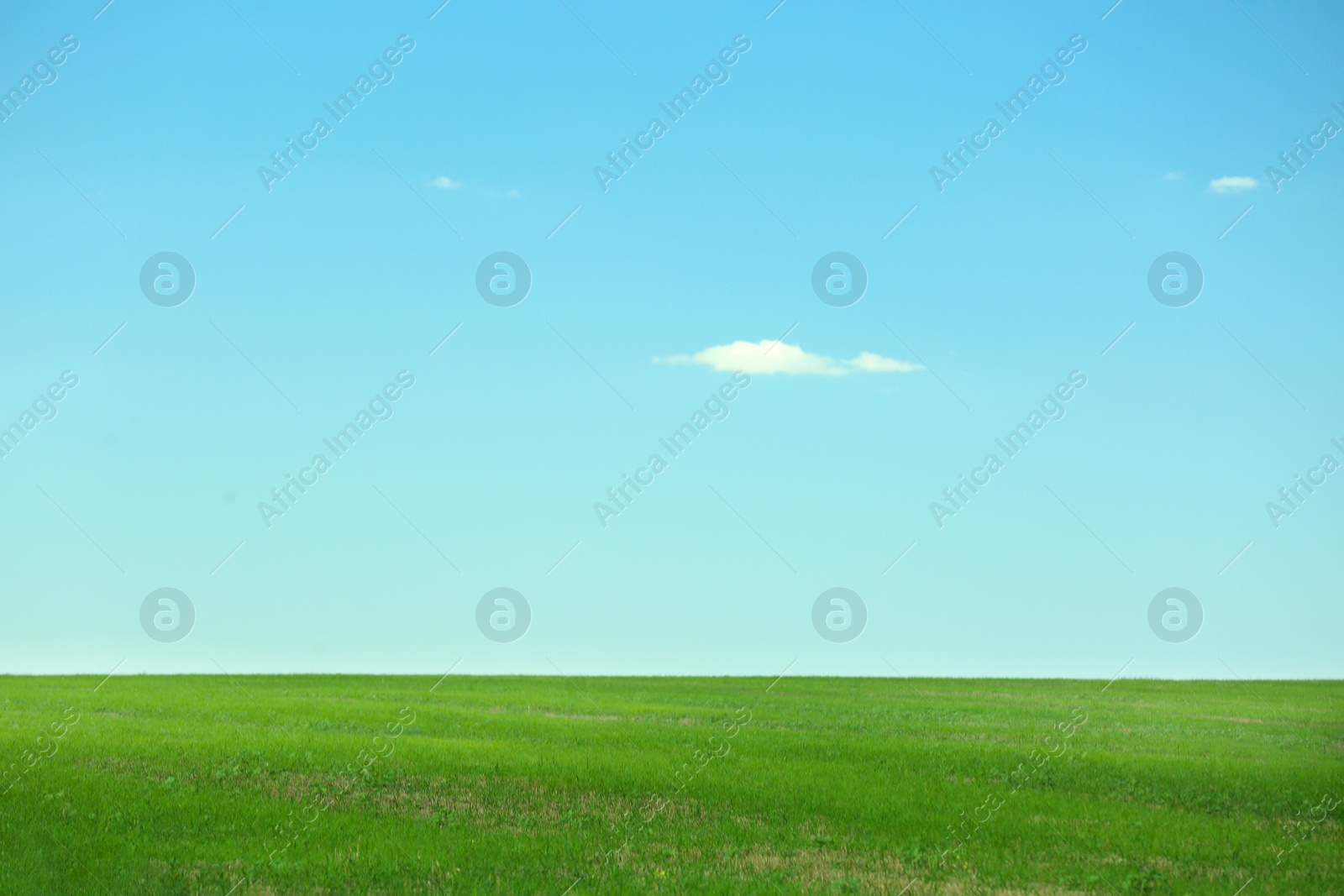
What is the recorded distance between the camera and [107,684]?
4353 centimetres

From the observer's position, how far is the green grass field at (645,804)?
14.1 m

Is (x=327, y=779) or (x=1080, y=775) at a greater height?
(x=327, y=779)

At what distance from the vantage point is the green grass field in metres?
14.1

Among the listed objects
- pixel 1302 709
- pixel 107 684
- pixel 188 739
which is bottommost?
pixel 1302 709

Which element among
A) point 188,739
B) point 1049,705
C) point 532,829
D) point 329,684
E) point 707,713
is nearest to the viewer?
point 532,829

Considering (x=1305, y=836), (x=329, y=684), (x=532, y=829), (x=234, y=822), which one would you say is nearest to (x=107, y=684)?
(x=329, y=684)

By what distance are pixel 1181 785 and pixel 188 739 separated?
22399 millimetres

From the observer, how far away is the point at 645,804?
59.7 feet

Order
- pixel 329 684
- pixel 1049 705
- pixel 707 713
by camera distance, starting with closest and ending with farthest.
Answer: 1. pixel 707 713
2. pixel 1049 705
3. pixel 329 684

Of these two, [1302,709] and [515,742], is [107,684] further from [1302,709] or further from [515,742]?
[1302,709]

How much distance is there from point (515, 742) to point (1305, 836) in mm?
16869

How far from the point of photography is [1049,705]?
41625mm

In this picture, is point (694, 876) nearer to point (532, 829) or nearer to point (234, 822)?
point (532, 829)

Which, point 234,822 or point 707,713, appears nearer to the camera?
point 234,822
